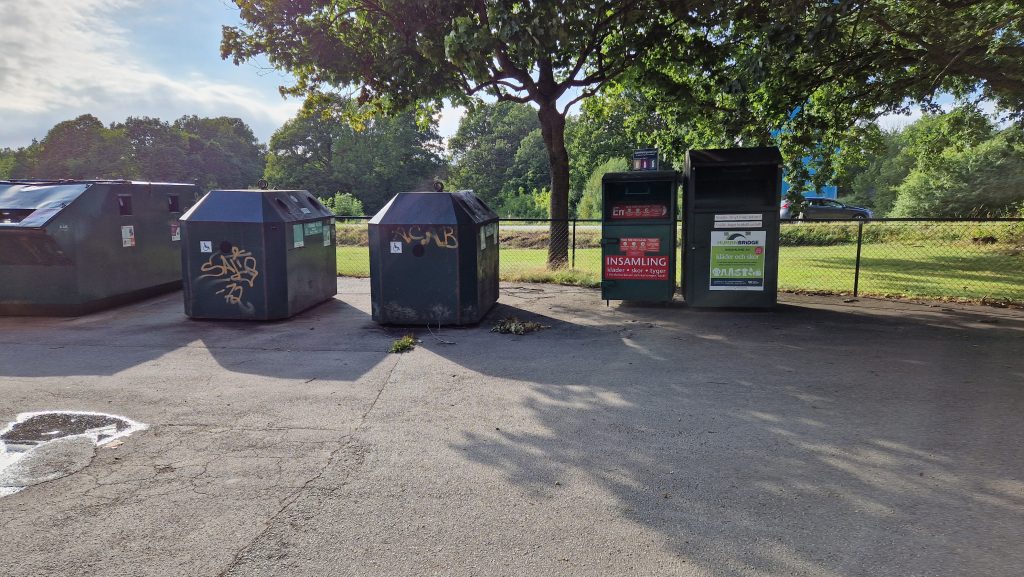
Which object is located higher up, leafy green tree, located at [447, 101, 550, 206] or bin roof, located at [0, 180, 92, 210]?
leafy green tree, located at [447, 101, 550, 206]

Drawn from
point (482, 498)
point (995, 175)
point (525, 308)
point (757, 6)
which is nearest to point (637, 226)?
point (525, 308)

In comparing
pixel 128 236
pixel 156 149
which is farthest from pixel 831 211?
pixel 156 149

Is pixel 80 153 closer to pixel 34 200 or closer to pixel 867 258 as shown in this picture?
pixel 34 200

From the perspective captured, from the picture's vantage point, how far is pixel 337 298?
34.5 ft

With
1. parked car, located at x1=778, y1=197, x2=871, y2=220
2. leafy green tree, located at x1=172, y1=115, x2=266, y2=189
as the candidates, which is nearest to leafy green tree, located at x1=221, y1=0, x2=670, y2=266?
parked car, located at x1=778, y1=197, x2=871, y2=220

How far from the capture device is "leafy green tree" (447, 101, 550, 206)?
5969 centimetres

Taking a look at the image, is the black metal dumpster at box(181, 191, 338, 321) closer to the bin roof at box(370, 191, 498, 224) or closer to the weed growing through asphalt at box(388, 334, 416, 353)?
the bin roof at box(370, 191, 498, 224)

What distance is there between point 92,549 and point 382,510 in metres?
1.37

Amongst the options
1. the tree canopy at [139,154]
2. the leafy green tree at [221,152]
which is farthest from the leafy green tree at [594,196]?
the leafy green tree at [221,152]

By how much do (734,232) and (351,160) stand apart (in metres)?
54.5

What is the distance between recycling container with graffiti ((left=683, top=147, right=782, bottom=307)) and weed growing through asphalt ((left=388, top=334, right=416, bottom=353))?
4.12 meters

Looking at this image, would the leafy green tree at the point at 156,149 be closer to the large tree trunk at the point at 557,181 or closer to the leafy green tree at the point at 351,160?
the leafy green tree at the point at 351,160

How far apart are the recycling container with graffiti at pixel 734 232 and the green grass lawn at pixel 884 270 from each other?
9.37 ft

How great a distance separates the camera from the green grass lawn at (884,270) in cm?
1123
